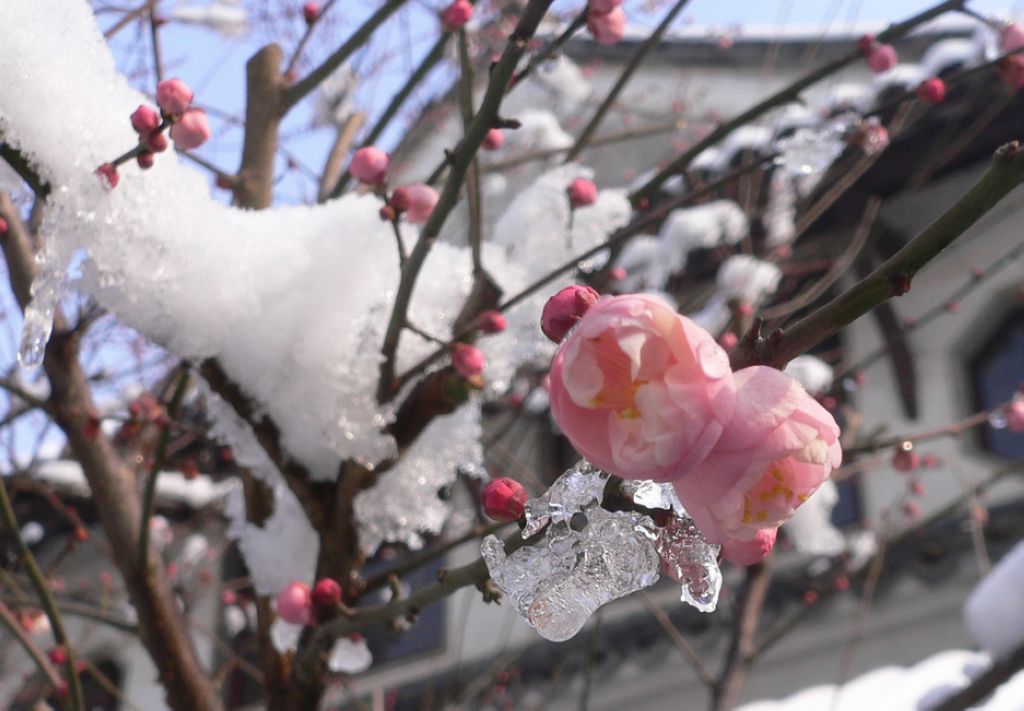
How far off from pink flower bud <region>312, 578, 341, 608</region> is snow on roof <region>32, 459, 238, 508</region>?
13.0 ft

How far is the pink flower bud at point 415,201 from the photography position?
161cm

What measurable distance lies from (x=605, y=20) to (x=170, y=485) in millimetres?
5005

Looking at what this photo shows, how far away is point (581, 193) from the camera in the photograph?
1921 millimetres

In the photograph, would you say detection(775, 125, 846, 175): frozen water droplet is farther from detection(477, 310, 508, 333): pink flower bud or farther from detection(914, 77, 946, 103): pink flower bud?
detection(477, 310, 508, 333): pink flower bud

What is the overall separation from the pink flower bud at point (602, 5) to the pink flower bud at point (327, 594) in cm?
97

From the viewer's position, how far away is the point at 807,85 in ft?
6.49

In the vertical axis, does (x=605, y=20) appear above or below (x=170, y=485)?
above

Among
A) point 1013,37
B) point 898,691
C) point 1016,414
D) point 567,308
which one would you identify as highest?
point 567,308

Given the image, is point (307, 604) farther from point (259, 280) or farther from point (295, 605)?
point (259, 280)

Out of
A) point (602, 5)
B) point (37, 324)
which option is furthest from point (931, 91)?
point (37, 324)

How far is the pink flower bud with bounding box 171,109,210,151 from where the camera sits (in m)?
1.45

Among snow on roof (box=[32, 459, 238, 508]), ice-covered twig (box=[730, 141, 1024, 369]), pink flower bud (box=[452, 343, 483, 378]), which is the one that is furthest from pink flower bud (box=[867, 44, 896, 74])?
snow on roof (box=[32, 459, 238, 508])

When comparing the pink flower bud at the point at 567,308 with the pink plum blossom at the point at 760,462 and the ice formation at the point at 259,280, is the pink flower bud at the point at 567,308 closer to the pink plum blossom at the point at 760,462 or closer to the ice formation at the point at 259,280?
the pink plum blossom at the point at 760,462

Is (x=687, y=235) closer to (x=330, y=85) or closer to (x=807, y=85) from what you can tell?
(x=330, y=85)
